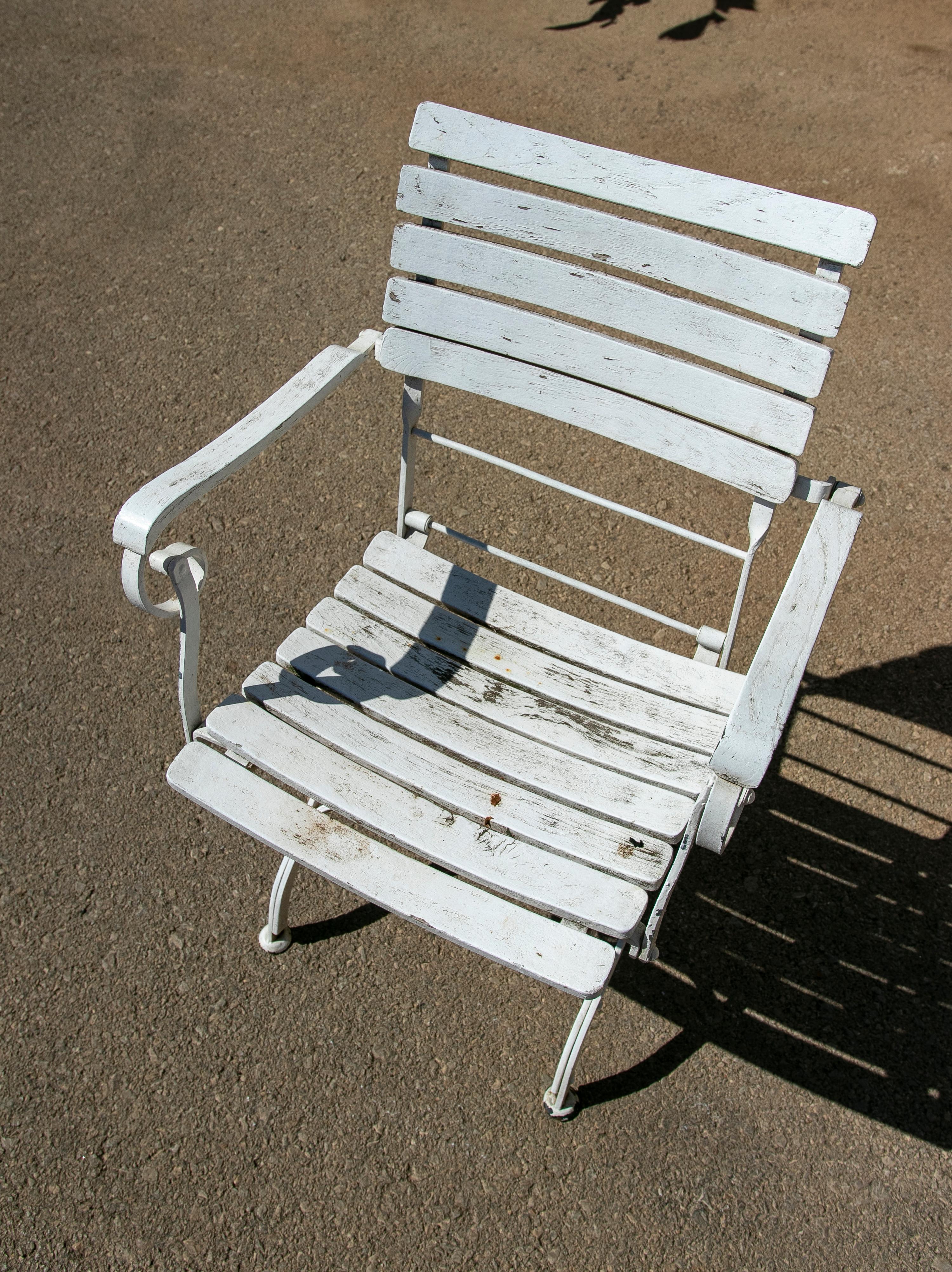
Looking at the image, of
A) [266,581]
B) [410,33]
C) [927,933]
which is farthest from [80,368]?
[927,933]

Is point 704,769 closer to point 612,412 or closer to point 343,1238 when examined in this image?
point 612,412

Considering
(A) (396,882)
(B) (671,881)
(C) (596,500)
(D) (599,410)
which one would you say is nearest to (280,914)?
(A) (396,882)

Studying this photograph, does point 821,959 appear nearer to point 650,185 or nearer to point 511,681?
point 511,681

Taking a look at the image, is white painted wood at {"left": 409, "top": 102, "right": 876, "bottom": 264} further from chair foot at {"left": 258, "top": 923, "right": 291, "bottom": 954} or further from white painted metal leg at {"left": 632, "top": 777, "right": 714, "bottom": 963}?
chair foot at {"left": 258, "top": 923, "right": 291, "bottom": 954}

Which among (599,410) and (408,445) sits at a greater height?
(599,410)

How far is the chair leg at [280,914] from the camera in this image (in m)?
2.09

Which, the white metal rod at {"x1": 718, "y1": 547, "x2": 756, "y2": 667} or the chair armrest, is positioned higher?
the chair armrest

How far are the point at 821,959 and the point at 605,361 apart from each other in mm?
1291

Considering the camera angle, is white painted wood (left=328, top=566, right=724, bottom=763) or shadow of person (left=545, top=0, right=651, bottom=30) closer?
white painted wood (left=328, top=566, right=724, bottom=763)

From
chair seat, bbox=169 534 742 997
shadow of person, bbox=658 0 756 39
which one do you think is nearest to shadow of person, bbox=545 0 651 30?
shadow of person, bbox=658 0 756 39

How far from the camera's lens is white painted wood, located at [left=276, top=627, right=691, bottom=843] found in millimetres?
1773

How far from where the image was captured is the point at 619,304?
1.95 m

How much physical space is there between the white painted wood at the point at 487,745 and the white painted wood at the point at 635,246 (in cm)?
79

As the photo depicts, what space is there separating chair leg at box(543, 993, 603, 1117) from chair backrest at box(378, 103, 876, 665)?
674 millimetres
